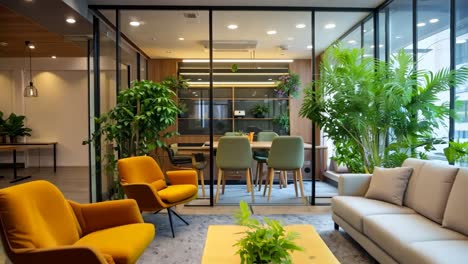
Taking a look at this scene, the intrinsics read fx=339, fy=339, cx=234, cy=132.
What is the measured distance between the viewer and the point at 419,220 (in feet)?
8.93

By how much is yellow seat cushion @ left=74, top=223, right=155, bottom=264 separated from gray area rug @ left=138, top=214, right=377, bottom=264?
60 cm

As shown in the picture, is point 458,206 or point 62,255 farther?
point 458,206

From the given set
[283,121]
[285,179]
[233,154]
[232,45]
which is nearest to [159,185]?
[233,154]

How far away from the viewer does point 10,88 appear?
895 cm

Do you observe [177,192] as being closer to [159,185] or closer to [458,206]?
[159,185]

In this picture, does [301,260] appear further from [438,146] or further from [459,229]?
[438,146]

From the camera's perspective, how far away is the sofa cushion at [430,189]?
2676 millimetres

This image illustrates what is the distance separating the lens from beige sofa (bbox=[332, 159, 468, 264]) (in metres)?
2.15

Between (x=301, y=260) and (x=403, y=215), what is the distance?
129 cm

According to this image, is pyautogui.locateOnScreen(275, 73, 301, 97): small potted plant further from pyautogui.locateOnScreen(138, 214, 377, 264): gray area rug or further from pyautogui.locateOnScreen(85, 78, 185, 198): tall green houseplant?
pyautogui.locateOnScreen(138, 214, 377, 264): gray area rug

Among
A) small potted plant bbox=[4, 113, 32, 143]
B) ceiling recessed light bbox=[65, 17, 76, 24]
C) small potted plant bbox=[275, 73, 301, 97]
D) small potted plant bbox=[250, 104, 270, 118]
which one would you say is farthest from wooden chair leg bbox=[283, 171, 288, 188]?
small potted plant bbox=[4, 113, 32, 143]

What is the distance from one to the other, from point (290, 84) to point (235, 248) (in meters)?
5.41

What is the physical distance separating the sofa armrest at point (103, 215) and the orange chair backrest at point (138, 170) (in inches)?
42.4

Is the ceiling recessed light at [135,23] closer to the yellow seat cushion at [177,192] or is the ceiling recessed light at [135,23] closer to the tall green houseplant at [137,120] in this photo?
the tall green houseplant at [137,120]
